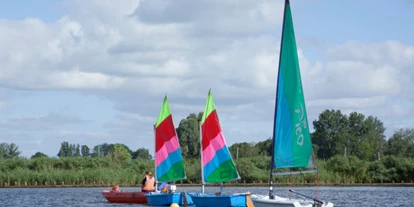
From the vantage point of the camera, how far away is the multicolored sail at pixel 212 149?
4416 cm

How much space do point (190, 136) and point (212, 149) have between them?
8331 centimetres

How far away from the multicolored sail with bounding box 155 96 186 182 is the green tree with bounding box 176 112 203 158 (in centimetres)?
7236

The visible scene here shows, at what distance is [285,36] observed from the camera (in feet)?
109

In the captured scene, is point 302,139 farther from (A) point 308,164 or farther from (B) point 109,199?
(B) point 109,199

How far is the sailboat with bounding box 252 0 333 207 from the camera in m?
33.4

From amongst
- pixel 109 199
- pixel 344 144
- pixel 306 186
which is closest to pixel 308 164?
pixel 109 199

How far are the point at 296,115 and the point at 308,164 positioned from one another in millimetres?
2113

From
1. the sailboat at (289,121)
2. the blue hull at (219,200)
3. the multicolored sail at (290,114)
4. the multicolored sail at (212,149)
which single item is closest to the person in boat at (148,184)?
the multicolored sail at (212,149)

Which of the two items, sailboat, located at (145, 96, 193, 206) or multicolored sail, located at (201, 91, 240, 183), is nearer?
multicolored sail, located at (201, 91, 240, 183)

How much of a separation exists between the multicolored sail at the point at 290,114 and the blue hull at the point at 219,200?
5325 millimetres

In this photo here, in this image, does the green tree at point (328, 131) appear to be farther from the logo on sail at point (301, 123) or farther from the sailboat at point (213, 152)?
the logo on sail at point (301, 123)

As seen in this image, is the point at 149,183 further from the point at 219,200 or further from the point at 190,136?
the point at 190,136

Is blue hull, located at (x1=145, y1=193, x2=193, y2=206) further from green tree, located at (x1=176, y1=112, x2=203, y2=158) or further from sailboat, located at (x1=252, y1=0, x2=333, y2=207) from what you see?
green tree, located at (x1=176, y1=112, x2=203, y2=158)

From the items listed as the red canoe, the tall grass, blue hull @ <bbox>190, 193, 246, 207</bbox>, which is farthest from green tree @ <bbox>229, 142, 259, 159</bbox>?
blue hull @ <bbox>190, 193, 246, 207</bbox>
